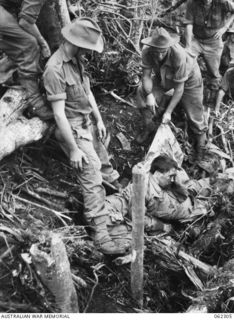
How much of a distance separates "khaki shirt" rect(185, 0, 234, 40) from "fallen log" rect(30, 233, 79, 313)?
5147 mm

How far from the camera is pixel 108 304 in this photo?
14.8 feet

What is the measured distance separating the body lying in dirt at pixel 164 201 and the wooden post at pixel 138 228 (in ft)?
Answer: 2.07

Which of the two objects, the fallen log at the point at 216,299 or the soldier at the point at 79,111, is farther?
the soldier at the point at 79,111

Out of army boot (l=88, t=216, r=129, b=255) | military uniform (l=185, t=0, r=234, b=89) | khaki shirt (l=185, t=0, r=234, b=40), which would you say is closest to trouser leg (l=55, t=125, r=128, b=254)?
army boot (l=88, t=216, r=129, b=255)

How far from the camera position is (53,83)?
15.3 feet

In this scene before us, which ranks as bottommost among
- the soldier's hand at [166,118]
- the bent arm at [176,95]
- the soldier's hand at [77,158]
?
the soldier's hand at [166,118]

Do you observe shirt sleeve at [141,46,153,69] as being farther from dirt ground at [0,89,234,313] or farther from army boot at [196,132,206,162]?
dirt ground at [0,89,234,313]

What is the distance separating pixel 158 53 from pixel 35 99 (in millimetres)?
1653

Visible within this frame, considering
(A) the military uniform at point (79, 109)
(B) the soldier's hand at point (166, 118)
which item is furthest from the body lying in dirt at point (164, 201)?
(B) the soldier's hand at point (166, 118)

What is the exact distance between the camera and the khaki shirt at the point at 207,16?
7402mm

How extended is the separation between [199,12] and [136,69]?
1373mm

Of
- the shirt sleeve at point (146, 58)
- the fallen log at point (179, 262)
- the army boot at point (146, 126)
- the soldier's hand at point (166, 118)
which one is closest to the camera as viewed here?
the fallen log at point (179, 262)

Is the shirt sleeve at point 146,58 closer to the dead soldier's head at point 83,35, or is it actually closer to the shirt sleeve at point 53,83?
the dead soldier's head at point 83,35

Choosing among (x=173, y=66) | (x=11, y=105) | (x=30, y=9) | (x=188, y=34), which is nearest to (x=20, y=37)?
(x=30, y=9)
